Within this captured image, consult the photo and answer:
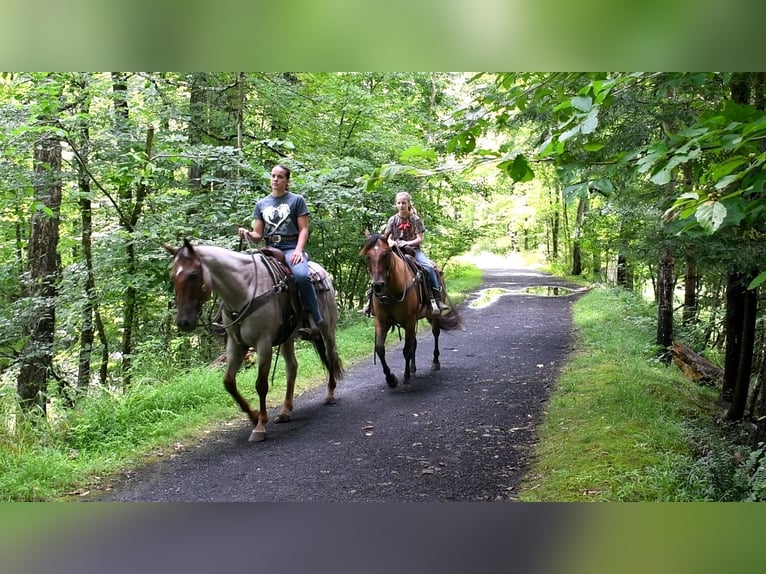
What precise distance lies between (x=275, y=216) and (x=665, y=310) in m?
4.11

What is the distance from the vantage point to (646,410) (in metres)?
3.27

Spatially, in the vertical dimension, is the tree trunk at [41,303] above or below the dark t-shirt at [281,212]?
below

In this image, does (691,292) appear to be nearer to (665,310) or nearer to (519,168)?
(665,310)

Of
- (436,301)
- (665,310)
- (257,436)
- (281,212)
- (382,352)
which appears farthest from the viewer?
(665,310)

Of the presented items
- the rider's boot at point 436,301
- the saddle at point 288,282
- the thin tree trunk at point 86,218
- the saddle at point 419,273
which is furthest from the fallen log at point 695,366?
the thin tree trunk at point 86,218

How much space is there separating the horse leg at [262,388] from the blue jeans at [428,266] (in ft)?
5.99

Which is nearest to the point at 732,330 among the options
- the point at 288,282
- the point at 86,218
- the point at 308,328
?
the point at 308,328

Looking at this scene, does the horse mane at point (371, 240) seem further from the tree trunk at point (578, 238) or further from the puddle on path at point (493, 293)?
the puddle on path at point (493, 293)

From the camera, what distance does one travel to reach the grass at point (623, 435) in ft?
7.98

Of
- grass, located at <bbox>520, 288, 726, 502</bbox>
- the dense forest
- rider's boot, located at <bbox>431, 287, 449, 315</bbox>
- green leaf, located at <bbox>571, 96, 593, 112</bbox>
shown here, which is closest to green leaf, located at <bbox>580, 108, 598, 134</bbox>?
green leaf, located at <bbox>571, 96, 593, 112</bbox>

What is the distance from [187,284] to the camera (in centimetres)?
282
